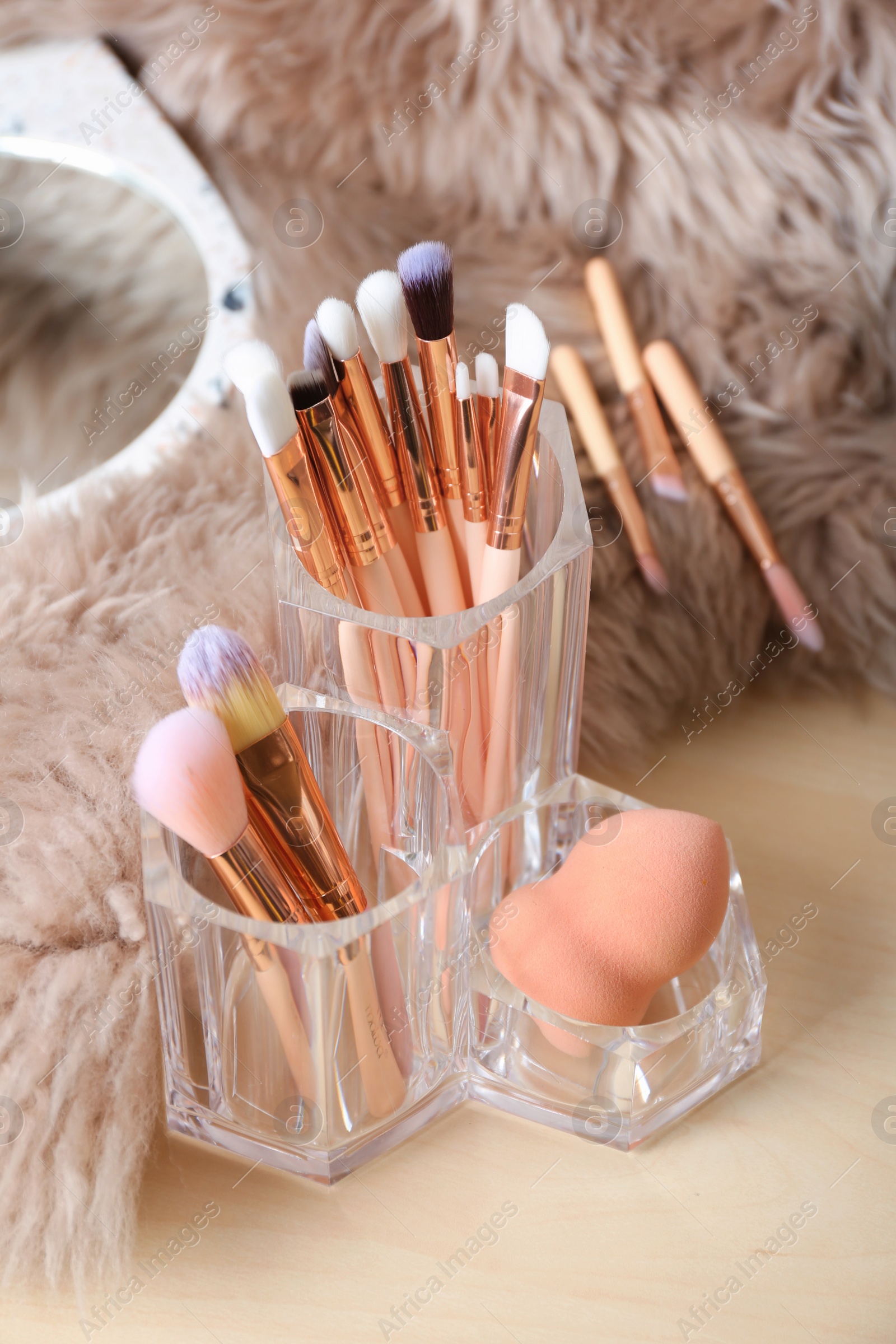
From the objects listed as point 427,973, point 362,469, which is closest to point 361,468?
point 362,469

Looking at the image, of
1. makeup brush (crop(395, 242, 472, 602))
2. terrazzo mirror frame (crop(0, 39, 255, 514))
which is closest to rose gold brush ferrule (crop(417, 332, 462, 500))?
makeup brush (crop(395, 242, 472, 602))

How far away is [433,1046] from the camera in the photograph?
286mm

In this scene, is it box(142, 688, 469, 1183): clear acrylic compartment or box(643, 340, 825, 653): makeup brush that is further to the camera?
box(643, 340, 825, 653): makeup brush

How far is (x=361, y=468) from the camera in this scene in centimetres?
29

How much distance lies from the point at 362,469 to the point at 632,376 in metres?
0.14

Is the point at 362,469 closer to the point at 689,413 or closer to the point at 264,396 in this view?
the point at 264,396

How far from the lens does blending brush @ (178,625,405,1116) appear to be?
245 mm

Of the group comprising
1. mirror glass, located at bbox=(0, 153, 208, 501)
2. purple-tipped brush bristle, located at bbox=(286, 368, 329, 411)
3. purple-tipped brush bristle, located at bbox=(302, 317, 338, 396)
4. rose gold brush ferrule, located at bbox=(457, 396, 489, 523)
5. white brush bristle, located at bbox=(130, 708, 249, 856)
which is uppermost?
mirror glass, located at bbox=(0, 153, 208, 501)

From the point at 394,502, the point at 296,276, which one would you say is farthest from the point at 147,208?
the point at 394,502

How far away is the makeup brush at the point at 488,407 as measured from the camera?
295 millimetres

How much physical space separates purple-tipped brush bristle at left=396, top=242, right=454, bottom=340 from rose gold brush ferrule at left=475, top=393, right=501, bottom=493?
0.07 ft

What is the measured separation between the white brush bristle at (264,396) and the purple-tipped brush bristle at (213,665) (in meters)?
0.04

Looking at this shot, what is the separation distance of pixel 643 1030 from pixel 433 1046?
0.16 feet

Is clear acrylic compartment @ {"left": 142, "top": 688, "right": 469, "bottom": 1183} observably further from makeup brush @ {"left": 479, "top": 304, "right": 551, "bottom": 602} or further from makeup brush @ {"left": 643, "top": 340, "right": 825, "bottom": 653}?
makeup brush @ {"left": 643, "top": 340, "right": 825, "bottom": 653}
